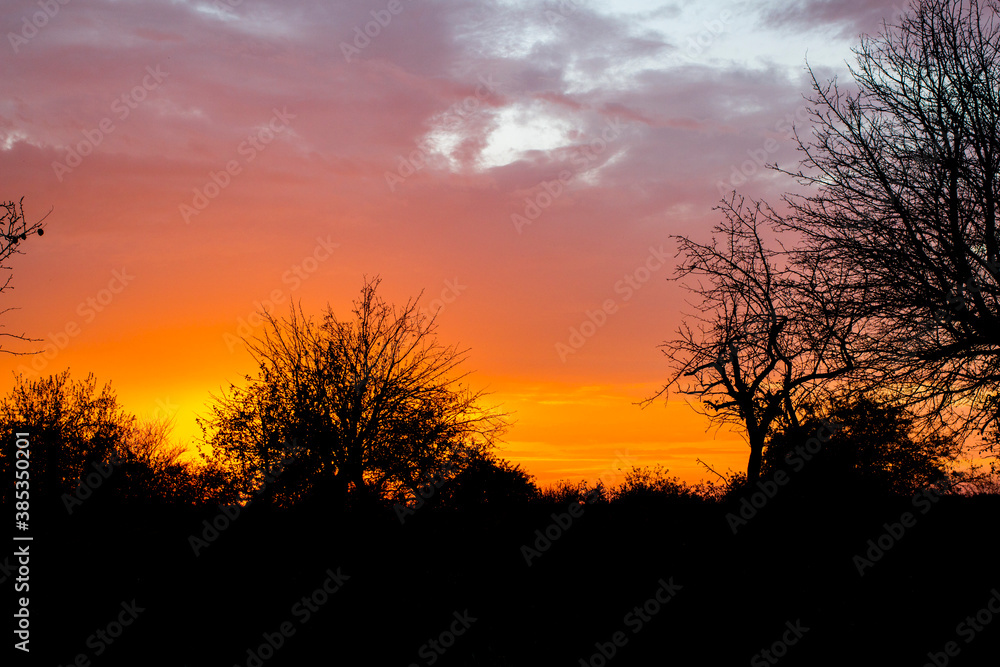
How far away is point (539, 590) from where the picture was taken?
474 inches

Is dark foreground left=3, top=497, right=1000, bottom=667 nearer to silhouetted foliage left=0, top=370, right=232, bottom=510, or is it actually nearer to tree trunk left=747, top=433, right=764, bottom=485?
tree trunk left=747, top=433, right=764, bottom=485

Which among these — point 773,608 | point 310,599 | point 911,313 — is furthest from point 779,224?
point 310,599

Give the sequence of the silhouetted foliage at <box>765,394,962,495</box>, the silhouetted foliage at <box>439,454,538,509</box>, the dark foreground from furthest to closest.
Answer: the silhouetted foliage at <box>439,454,538,509</box>
the silhouetted foliage at <box>765,394,962,495</box>
the dark foreground

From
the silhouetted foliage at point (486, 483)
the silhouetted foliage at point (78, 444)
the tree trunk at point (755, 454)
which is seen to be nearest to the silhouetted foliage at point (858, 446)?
the tree trunk at point (755, 454)

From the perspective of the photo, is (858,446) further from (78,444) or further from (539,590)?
(78,444)

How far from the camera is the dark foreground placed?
31.7ft

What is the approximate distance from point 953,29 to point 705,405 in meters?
11.6

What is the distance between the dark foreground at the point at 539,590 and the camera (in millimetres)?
9672

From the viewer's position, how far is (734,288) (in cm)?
1595

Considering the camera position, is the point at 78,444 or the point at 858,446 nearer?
the point at 858,446

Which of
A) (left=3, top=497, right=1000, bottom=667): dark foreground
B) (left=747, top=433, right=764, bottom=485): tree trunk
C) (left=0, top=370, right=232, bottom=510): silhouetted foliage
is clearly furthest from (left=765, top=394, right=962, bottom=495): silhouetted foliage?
(left=0, top=370, right=232, bottom=510): silhouetted foliage

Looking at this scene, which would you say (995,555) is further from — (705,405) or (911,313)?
(705,405)

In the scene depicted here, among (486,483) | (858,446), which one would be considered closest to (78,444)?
(486,483)

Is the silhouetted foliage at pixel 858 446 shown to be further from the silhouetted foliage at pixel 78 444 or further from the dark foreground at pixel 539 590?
the silhouetted foliage at pixel 78 444
